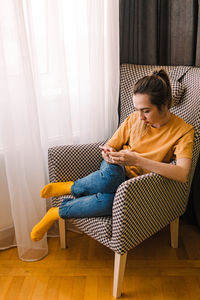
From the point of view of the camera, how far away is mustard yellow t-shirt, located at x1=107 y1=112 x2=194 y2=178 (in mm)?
1566

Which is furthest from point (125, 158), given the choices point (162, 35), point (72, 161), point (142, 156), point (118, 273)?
point (162, 35)

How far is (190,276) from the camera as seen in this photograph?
1.75 metres

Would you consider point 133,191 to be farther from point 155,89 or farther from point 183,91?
point 183,91

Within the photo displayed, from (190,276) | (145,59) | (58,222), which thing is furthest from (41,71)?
(190,276)

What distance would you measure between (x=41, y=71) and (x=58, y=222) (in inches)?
36.2

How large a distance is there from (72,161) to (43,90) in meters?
0.44

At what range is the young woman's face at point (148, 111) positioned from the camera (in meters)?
1.55

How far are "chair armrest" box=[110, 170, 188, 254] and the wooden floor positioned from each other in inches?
11.8

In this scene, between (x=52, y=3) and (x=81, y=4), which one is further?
(x=81, y=4)

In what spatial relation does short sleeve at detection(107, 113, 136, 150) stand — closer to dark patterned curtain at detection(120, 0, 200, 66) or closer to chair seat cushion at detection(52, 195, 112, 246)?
chair seat cushion at detection(52, 195, 112, 246)

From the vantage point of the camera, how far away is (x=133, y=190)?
142 cm

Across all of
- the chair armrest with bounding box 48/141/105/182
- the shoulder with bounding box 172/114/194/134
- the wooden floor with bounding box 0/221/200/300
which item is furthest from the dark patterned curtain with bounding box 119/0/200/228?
the chair armrest with bounding box 48/141/105/182

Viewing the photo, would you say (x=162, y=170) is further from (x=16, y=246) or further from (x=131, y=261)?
(x=16, y=246)

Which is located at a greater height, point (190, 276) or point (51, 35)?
point (51, 35)
